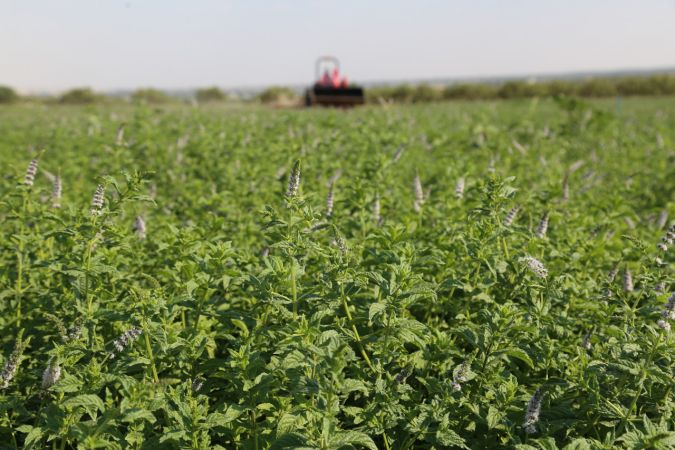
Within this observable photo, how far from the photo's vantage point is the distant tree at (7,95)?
142 feet

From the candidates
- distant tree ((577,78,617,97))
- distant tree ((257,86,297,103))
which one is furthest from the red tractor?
distant tree ((577,78,617,97))

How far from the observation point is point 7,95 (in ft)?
146

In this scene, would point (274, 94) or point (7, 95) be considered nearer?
point (274, 94)

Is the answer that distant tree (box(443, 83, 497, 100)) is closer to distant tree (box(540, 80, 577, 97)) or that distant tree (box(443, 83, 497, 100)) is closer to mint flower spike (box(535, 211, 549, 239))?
distant tree (box(540, 80, 577, 97))

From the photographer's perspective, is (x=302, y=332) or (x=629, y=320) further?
(x=629, y=320)

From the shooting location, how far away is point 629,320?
330 centimetres

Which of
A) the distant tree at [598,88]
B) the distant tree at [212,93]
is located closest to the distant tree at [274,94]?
the distant tree at [212,93]

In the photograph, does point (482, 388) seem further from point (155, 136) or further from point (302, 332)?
point (155, 136)

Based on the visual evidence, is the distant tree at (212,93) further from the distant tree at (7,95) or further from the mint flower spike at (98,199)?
the mint flower spike at (98,199)

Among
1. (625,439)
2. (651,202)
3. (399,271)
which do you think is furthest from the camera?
(651,202)

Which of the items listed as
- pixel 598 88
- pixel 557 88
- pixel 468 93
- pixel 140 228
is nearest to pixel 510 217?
pixel 140 228

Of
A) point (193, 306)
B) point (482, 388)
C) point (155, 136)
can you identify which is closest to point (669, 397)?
point (482, 388)

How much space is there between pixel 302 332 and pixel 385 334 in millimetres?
597

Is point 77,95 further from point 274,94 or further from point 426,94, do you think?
point 426,94
